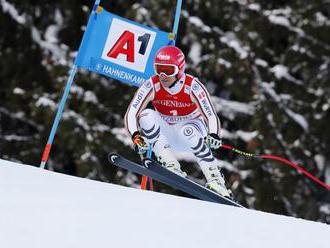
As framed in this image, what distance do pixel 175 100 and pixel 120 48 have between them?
1.47 metres

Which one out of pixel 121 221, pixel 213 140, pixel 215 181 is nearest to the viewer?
pixel 121 221

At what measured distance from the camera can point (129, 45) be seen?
28.9ft

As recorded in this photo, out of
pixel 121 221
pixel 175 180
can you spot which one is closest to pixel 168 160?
pixel 175 180

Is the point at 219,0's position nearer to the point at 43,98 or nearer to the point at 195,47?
the point at 195,47

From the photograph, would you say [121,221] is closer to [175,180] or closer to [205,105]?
[175,180]

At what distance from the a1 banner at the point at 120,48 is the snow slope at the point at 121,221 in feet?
9.02

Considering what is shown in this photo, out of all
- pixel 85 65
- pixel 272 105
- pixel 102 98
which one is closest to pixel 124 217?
pixel 85 65

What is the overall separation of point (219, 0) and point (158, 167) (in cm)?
1013

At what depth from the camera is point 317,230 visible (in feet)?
17.7

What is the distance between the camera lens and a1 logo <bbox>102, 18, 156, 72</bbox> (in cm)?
879

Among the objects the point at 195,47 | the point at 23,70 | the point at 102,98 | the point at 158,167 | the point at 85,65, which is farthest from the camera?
the point at 23,70

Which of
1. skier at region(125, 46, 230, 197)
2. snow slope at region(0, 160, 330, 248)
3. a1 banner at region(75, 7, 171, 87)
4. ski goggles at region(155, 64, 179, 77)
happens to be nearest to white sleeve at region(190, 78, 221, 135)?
skier at region(125, 46, 230, 197)

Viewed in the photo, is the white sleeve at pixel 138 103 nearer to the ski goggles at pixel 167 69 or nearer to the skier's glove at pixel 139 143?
the skier's glove at pixel 139 143

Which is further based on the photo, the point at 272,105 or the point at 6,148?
the point at 6,148
